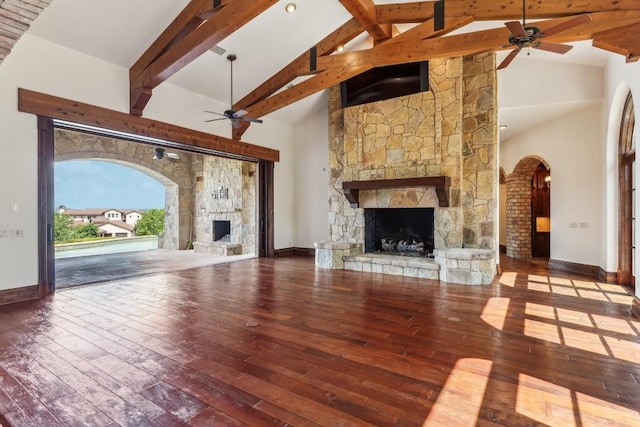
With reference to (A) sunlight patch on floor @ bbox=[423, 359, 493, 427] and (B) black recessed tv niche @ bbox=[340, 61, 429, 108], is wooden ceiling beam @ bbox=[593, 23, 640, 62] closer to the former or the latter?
(B) black recessed tv niche @ bbox=[340, 61, 429, 108]

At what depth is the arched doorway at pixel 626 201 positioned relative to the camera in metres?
4.88

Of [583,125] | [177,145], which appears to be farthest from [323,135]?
[583,125]

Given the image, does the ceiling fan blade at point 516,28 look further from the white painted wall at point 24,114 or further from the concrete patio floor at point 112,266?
the concrete patio floor at point 112,266

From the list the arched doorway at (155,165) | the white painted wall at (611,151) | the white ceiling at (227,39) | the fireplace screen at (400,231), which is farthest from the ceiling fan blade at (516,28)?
the arched doorway at (155,165)

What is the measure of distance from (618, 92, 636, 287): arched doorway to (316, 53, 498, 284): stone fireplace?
178 cm

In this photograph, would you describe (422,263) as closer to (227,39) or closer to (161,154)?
(227,39)

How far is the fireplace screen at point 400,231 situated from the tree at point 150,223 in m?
10.4

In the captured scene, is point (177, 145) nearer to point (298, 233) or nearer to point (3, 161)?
point (3, 161)

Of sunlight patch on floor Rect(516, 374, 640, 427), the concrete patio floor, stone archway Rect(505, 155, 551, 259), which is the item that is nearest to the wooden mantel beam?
the concrete patio floor

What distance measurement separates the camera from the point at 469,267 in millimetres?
5125

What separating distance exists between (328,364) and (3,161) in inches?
194

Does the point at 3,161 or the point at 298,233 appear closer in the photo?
the point at 3,161

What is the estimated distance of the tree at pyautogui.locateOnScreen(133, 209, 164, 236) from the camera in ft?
45.0

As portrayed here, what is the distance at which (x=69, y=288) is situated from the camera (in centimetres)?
489
